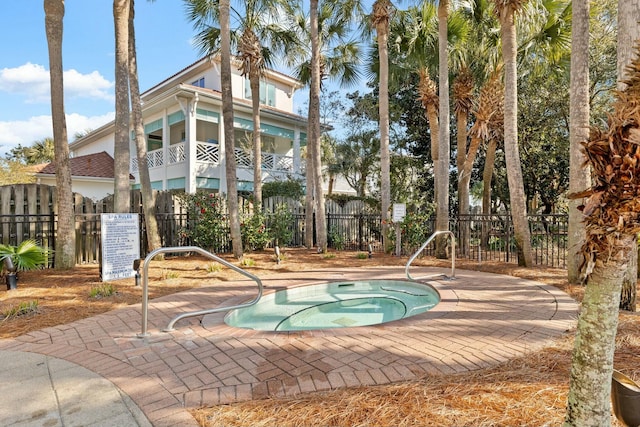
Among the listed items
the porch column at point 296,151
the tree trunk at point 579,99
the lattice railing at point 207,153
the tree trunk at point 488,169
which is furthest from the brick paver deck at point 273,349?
the porch column at point 296,151

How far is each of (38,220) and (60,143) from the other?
2.01 metres

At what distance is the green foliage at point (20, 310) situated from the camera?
4.68m

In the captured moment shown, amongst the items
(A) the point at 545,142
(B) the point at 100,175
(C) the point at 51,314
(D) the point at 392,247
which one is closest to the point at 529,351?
(C) the point at 51,314

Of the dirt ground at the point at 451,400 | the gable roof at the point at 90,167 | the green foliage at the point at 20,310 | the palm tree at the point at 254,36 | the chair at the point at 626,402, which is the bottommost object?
the dirt ground at the point at 451,400

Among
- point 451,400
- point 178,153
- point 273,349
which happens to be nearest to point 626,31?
point 451,400

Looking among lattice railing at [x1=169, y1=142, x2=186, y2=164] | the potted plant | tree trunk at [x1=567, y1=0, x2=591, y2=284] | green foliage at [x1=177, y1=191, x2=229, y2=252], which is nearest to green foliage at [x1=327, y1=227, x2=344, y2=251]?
green foliage at [x1=177, y1=191, x2=229, y2=252]

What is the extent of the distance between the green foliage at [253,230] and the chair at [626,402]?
992 centimetres

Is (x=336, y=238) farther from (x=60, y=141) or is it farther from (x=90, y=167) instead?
(x=90, y=167)

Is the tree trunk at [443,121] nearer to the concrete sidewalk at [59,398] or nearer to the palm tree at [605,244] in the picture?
the palm tree at [605,244]

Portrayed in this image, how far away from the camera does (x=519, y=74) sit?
13180 millimetres

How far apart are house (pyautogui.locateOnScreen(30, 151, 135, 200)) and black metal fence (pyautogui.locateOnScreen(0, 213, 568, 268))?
972cm

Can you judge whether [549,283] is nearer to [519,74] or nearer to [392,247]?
[392,247]

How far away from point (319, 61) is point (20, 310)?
11565mm

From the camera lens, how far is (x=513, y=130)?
7953 mm
